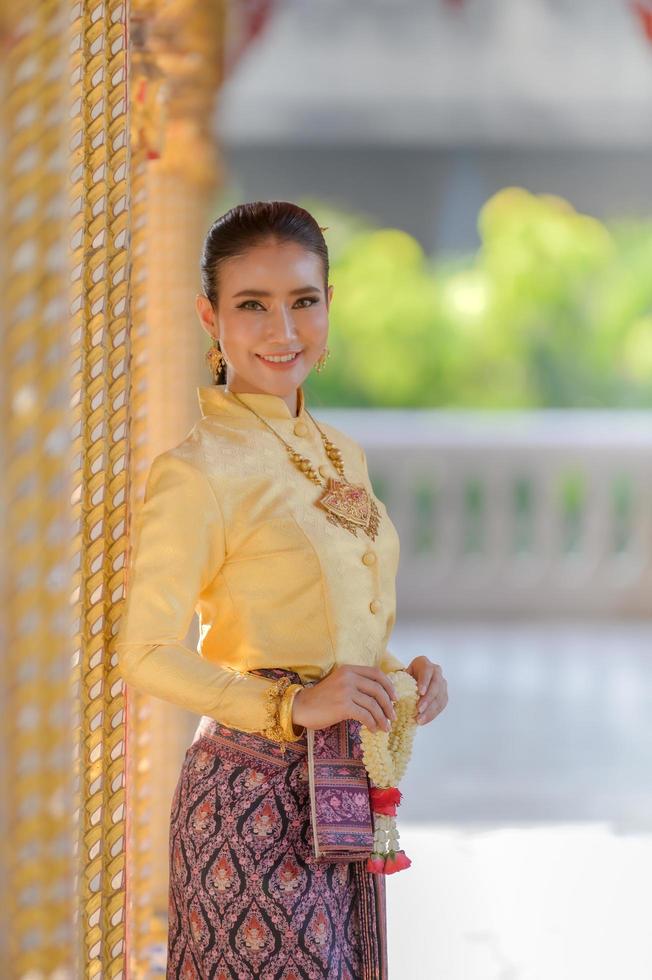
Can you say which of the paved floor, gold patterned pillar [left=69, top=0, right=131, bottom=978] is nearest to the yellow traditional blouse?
gold patterned pillar [left=69, top=0, right=131, bottom=978]

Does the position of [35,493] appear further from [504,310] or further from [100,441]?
[504,310]

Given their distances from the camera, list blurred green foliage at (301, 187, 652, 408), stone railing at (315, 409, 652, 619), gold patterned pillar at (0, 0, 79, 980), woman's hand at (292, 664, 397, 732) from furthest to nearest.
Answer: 1. blurred green foliage at (301, 187, 652, 408)
2. stone railing at (315, 409, 652, 619)
3. woman's hand at (292, 664, 397, 732)
4. gold patterned pillar at (0, 0, 79, 980)

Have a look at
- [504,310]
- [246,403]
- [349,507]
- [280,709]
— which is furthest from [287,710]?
[504,310]

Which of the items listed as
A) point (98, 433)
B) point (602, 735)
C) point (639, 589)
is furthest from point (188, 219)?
point (639, 589)

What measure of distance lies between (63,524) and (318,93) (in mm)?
10093

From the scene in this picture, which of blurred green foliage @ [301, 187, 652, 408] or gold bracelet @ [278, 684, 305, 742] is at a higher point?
blurred green foliage @ [301, 187, 652, 408]

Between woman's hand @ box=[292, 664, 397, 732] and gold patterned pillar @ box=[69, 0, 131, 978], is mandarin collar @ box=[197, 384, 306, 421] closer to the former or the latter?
gold patterned pillar @ box=[69, 0, 131, 978]

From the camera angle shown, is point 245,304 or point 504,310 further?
point 504,310

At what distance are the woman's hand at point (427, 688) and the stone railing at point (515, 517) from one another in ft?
14.8

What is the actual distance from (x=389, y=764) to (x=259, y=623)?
0.21 metres

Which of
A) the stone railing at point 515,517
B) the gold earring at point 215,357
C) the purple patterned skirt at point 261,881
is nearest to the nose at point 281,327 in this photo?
the gold earring at point 215,357

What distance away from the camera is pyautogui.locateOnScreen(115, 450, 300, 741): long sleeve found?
144 cm

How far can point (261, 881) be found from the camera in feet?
5.00

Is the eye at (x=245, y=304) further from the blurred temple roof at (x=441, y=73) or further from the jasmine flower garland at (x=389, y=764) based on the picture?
the blurred temple roof at (x=441, y=73)
